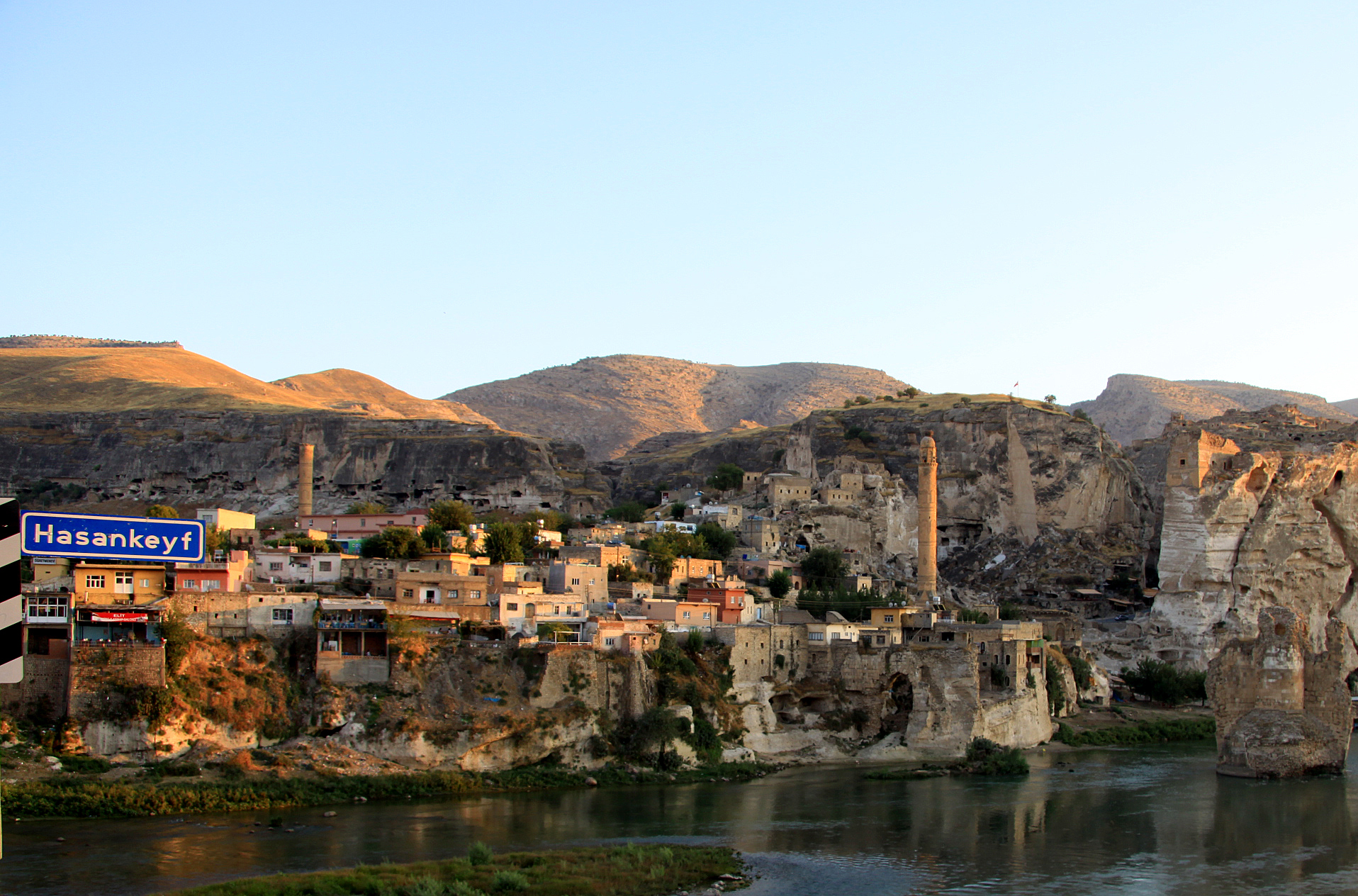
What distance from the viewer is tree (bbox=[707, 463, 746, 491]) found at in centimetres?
7894

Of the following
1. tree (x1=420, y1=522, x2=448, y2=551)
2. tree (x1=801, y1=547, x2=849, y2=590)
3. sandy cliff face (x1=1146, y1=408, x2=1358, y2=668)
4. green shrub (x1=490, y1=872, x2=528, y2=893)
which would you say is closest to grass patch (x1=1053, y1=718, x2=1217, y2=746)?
sandy cliff face (x1=1146, y1=408, x2=1358, y2=668)

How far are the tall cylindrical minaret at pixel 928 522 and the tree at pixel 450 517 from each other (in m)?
19.8

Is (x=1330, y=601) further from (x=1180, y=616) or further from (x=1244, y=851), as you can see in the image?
(x=1244, y=851)

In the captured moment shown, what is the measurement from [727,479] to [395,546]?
113 feet

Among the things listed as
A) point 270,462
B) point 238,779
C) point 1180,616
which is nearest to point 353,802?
point 238,779

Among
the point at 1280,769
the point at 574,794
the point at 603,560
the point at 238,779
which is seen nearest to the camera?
the point at 238,779

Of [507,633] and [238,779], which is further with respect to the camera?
[507,633]

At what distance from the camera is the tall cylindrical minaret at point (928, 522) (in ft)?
205

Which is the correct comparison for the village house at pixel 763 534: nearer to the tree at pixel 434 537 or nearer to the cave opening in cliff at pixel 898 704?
the tree at pixel 434 537

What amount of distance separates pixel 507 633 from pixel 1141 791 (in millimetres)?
17847

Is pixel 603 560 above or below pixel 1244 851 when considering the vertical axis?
above

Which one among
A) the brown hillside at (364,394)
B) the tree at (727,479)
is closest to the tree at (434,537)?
the tree at (727,479)

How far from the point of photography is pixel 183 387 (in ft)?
331

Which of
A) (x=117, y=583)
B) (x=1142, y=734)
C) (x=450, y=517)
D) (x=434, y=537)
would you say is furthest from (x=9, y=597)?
(x=450, y=517)
